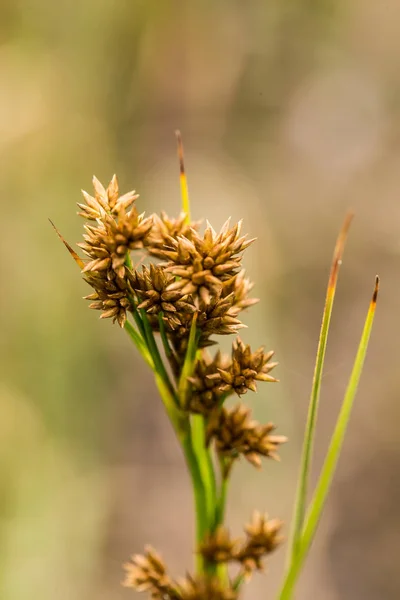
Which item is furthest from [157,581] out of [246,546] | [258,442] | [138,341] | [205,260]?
[205,260]

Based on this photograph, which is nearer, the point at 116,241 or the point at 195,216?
the point at 116,241

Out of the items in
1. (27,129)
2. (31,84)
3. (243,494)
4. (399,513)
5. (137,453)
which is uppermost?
(31,84)

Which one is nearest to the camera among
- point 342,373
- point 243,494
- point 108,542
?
point 243,494

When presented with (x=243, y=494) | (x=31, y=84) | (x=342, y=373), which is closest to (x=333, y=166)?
(x=342, y=373)

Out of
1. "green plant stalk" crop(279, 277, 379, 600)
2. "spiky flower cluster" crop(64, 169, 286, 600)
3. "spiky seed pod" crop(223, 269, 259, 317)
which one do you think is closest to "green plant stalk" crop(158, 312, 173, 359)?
"spiky flower cluster" crop(64, 169, 286, 600)

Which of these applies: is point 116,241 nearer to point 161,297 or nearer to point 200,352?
point 161,297

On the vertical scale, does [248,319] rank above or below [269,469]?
above

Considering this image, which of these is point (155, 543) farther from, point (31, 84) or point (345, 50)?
point (345, 50)
